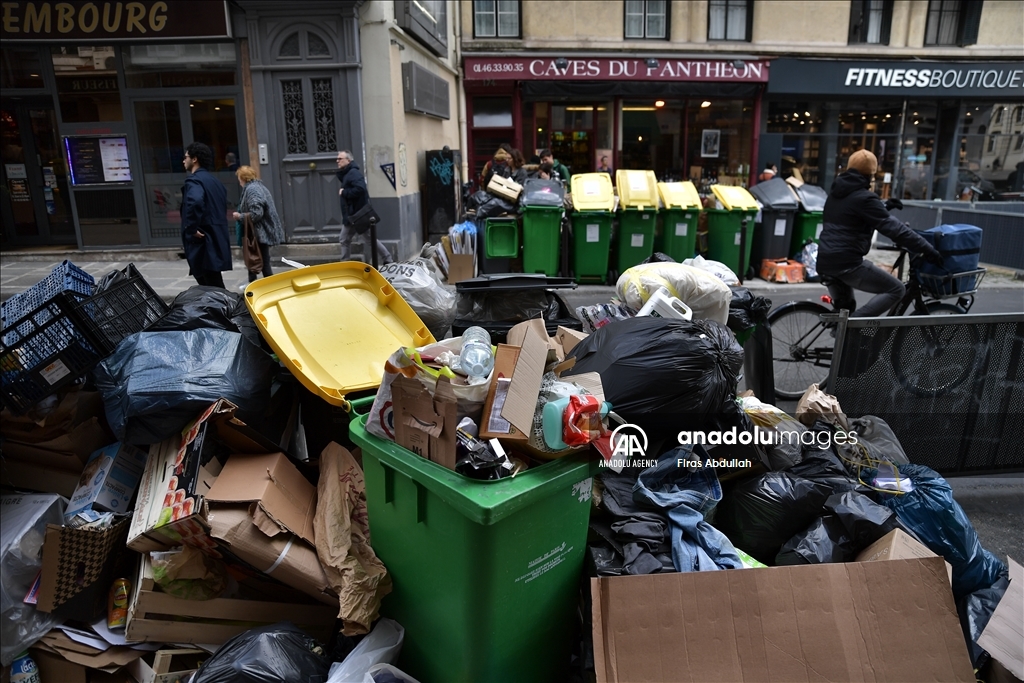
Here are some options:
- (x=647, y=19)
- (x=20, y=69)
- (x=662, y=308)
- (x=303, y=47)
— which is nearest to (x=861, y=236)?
(x=662, y=308)

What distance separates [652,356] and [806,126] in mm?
17832

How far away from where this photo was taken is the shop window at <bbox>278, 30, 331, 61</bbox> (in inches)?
410

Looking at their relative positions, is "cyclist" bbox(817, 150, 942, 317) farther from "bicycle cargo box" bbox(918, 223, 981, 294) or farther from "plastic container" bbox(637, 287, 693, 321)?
"plastic container" bbox(637, 287, 693, 321)

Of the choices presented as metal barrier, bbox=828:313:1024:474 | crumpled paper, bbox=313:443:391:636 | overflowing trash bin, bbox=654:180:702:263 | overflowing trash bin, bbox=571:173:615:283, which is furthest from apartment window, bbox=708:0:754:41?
crumpled paper, bbox=313:443:391:636

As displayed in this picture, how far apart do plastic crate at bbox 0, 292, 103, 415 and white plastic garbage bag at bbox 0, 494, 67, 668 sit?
20.5 inches

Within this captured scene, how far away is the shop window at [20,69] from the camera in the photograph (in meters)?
10.8

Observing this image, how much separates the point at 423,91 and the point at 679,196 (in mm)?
5492

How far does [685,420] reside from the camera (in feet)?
9.71

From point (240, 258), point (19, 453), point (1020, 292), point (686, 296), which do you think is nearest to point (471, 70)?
point (240, 258)

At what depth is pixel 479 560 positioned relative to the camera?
6.80ft

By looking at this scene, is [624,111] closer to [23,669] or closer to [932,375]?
[932,375]

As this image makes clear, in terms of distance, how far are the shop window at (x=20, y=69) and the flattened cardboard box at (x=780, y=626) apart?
41.4ft

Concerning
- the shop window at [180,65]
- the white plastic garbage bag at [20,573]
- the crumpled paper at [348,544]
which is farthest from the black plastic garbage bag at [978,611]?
the shop window at [180,65]

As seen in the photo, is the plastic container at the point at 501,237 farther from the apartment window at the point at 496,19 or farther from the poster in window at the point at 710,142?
the poster in window at the point at 710,142
